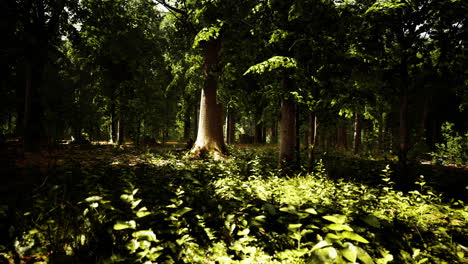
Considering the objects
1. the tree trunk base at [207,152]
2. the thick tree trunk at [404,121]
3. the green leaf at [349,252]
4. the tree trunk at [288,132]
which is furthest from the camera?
the tree trunk base at [207,152]

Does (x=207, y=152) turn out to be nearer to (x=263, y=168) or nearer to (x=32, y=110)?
(x=263, y=168)

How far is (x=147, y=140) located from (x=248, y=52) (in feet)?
50.2

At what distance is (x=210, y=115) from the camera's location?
1055cm

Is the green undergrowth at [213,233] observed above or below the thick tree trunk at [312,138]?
below

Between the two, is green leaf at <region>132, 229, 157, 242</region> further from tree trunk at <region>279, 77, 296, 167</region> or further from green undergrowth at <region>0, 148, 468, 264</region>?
tree trunk at <region>279, 77, 296, 167</region>

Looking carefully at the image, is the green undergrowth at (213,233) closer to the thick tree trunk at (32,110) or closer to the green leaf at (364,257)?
the green leaf at (364,257)

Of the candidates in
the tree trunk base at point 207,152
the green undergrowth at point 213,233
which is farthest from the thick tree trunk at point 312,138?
the tree trunk base at point 207,152

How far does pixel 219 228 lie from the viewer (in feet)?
10.5

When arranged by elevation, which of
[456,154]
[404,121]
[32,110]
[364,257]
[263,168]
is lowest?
[263,168]

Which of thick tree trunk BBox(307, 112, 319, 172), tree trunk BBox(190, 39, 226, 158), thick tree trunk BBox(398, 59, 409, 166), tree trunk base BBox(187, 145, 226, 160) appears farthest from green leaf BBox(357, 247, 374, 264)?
tree trunk BBox(190, 39, 226, 158)

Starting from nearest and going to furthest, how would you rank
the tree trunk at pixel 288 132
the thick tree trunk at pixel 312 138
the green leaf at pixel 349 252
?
the green leaf at pixel 349 252, the thick tree trunk at pixel 312 138, the tree trunk at pixel 288 132

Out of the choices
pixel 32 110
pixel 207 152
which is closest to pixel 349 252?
pixel 207 152

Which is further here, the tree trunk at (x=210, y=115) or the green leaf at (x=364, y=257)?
the tree trunk at (x=210, y=115)

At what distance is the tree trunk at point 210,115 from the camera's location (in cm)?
1023
